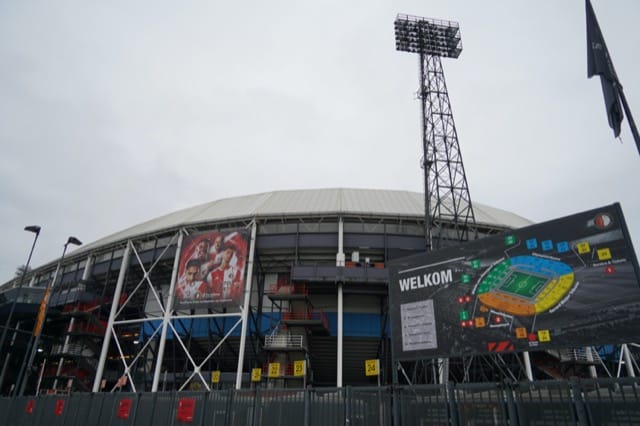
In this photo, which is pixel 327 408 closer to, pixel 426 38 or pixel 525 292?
pixel 525 292

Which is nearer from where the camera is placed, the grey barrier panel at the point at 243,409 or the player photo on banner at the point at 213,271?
the grey barrier panel at the point at 243,409

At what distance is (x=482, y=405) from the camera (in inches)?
354

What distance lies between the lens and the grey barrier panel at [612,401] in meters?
7.26

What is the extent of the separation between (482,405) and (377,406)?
285 centimetres

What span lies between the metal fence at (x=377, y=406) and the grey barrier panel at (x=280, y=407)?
25 mm

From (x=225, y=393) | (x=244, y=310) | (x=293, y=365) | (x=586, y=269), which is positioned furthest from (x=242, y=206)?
(x=586, y=269)

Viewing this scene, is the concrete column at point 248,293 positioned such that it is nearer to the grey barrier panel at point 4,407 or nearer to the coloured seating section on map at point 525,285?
the grey barrier panel at point 4,407

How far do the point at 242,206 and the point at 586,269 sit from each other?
3075 centimetres

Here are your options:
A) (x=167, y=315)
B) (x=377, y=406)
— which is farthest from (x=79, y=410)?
(x=167, y=315)

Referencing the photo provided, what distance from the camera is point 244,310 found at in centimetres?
2827

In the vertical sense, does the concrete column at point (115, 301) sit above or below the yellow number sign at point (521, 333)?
above

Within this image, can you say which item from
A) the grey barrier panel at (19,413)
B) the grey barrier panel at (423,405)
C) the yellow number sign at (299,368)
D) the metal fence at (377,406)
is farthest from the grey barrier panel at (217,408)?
the yellow number sign at (299,368)

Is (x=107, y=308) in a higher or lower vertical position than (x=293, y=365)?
higher

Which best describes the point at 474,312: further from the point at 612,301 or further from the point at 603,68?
the point at 603,68
